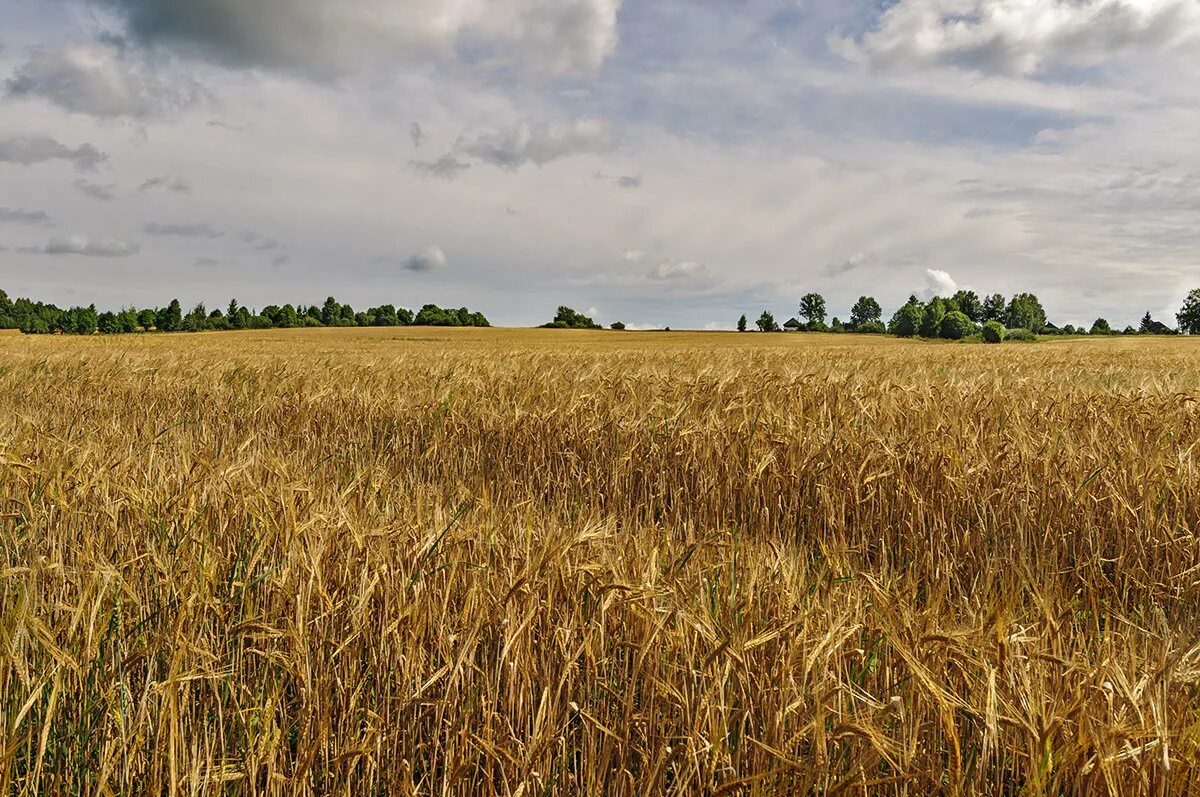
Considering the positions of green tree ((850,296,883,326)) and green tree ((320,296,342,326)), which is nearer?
green tree ((320,296,342,326))

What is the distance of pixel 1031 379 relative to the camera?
25.3 ft

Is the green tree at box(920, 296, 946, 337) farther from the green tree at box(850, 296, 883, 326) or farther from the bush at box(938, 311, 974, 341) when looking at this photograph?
the green tree at box(850, 296, 883, 326)

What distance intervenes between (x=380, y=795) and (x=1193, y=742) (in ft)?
5.91

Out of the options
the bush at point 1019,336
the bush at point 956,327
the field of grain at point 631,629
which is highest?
the bush at point 956,327

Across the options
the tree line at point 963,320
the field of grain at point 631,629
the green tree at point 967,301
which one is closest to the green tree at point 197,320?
the tree line at point 963,320

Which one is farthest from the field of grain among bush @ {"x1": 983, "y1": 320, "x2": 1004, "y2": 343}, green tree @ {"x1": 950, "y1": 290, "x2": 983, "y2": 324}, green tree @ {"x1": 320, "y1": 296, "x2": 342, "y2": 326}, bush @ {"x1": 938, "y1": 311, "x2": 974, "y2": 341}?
green tree @ {"x1": 950, "y1": 290, "x2": 983, "y2": 324}

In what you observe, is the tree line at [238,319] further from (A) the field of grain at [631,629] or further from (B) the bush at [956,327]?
(A) the field of grain at [631,629]

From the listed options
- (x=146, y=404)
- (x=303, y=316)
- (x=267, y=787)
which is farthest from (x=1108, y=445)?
(x=303, y=316)

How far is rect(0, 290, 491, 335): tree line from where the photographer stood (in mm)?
81125

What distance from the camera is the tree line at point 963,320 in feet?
229

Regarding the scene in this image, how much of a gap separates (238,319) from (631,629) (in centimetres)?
9391

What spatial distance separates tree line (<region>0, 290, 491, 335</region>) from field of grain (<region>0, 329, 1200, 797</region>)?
80694 millimetres

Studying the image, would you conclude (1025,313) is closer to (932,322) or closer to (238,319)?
(932,322)

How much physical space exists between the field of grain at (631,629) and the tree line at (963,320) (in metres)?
62.3
